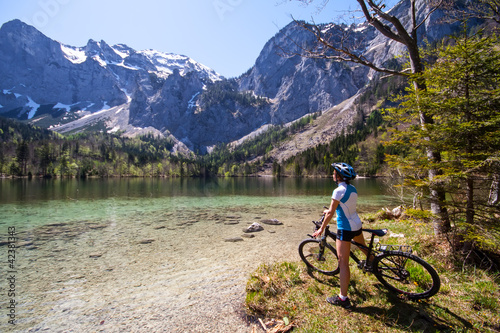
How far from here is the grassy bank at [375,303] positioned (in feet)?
16.2

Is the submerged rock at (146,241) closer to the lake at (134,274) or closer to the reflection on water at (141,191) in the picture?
the lake at (134,274)

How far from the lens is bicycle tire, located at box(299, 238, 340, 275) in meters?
7.46

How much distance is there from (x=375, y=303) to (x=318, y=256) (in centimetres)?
224

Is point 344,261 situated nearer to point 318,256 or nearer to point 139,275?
point 318,256

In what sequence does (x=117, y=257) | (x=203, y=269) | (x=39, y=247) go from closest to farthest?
(x=203, y=269), (x=117, y=257), (x=39, y=247)

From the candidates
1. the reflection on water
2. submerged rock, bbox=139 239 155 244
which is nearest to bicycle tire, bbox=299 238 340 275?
submerged rock, bbox=139 239 155 244

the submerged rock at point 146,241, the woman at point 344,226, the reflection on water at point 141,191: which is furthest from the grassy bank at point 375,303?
the reflection on water at point 141,191

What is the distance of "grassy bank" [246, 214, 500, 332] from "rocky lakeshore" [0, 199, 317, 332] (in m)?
1.00

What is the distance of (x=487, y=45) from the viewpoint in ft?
22.1

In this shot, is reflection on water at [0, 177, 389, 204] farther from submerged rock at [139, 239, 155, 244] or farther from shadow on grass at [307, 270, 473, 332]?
shadow on grass at [307, 270, 473, 332]

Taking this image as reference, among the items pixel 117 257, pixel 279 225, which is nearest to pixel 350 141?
pixel 279 225

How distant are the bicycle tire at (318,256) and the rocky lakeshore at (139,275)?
241 centimetres

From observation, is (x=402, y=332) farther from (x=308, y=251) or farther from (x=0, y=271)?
(x=0, y=271)

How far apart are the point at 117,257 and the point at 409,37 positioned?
1644 cm
